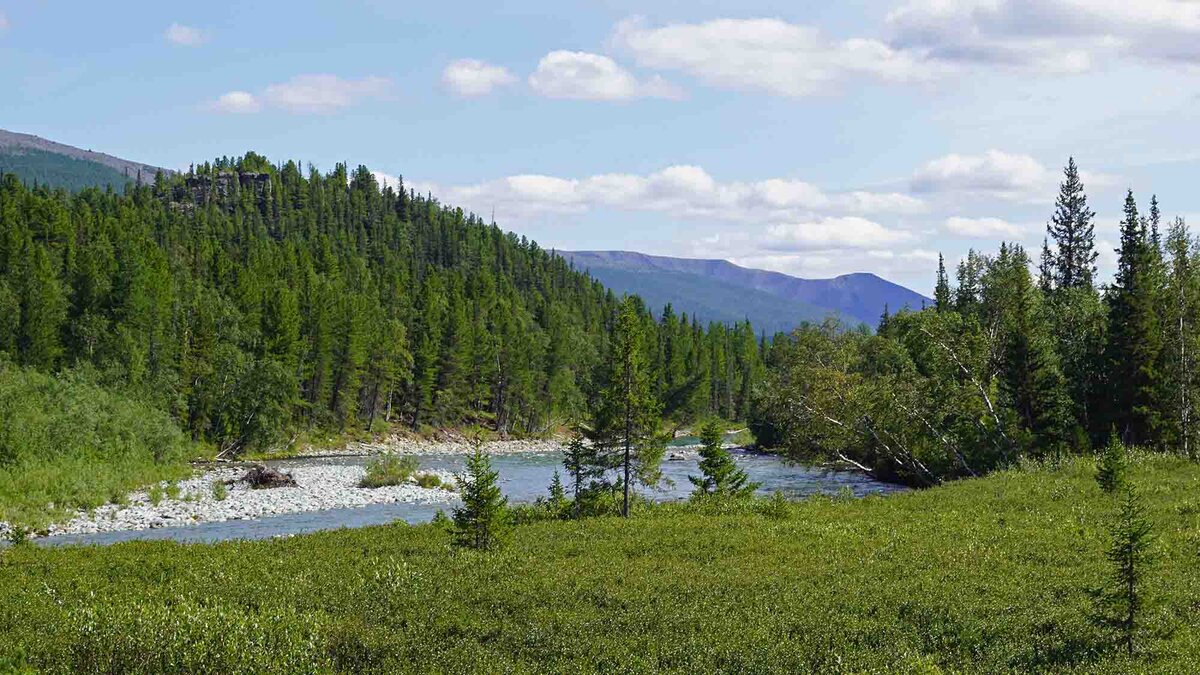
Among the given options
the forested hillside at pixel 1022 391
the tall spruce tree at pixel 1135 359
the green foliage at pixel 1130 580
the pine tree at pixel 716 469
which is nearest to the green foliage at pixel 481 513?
the green foliage at pixel 1130 580

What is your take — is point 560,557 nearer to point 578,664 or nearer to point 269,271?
point 578,664

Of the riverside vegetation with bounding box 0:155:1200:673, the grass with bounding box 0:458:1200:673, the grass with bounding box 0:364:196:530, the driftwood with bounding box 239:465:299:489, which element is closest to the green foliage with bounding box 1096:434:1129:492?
the riverside vegetation with bounding box 0:155:1200:673

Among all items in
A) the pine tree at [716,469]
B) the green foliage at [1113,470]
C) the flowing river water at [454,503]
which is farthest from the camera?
the pine tree at [716,469]

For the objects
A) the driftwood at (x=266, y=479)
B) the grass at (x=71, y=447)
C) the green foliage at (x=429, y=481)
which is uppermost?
the grass at (x=71, y=447)

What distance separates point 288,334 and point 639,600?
8487cm

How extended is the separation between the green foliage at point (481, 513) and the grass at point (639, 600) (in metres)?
0.79

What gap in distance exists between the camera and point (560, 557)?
26438 mm

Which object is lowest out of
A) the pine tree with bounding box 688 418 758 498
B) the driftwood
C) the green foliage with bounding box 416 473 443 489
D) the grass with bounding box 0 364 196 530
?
the green foliage with bounding box 416 473 443 489

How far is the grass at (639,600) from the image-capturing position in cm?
1447

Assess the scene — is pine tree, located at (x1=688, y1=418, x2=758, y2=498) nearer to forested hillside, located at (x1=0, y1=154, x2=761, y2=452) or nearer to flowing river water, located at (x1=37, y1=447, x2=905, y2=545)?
flowing river water, located at (x1=37, y1=447, x2=905, y2=545)

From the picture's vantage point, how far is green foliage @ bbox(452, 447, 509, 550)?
26.2m

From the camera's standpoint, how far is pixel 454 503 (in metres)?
55.1

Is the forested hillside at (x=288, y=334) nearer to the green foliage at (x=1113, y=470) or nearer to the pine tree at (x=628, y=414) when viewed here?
the pine tree at (x=628, y=414)

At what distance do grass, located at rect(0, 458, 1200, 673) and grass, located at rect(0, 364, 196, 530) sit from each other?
71.6 feet
